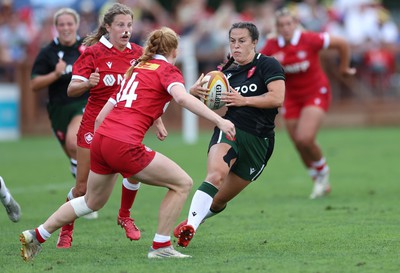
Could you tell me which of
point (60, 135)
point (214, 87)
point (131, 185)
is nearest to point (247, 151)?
point (214, 87)

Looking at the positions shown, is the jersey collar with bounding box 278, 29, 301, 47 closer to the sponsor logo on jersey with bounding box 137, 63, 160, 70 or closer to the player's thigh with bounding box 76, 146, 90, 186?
the player's thigh with bounding box 76, 146, 90, 186

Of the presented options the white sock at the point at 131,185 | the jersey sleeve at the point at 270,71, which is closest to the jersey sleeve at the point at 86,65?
the white sock at the point at 131,185

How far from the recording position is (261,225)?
30.8 ft

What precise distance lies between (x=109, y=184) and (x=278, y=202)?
14.2 feet

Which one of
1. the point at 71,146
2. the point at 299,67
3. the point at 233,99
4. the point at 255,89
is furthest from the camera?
the point at 299,67

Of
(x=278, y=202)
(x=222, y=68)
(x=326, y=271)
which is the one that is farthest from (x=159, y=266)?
(x=278, y=202)

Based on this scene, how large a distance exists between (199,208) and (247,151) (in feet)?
2.67

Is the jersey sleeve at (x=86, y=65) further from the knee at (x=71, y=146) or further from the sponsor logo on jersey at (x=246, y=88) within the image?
the knee at (x=71, y=146)

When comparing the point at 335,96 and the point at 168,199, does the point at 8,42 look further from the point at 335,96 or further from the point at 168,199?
the point at 168,199

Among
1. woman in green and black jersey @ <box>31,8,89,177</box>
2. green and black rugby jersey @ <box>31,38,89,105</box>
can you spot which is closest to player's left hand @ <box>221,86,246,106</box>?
woman in green and black jersey @ <box>31,8,89,177</box>

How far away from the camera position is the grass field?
7113 mm

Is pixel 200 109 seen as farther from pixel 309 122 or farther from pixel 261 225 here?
pixel 309 122

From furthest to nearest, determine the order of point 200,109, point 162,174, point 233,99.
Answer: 1. point 233,99
2. point 162,174
3. point 200,109

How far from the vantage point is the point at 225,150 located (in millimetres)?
8203
